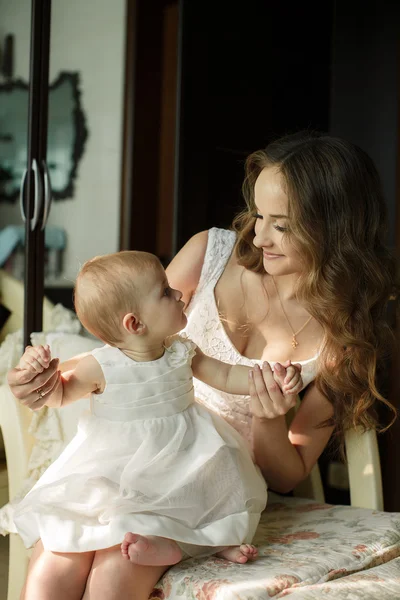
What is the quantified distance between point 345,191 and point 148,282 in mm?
516

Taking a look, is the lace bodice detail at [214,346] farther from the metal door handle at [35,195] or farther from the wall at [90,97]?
the wall at [90,97]

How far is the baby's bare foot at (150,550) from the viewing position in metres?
1.31

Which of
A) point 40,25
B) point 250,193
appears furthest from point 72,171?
point 250,193

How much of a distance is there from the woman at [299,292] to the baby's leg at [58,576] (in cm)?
45

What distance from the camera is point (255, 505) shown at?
5.05ft

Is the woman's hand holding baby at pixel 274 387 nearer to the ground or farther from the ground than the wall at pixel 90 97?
nearer to the ground

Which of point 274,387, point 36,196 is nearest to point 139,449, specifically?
point 274,387

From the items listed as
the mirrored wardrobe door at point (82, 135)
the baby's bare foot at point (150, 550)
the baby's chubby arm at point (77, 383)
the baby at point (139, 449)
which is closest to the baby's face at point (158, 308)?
the baby at point (139, 449)

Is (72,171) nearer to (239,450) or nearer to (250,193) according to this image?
(250,193)

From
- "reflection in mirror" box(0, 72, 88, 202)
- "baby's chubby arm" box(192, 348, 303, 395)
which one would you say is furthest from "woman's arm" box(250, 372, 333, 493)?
"reflection in mirror" box(0, 72, 88, 202)

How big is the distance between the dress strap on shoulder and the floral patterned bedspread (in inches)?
23.1

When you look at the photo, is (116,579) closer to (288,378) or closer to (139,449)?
(139,449)

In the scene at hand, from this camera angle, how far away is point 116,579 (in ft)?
4.33

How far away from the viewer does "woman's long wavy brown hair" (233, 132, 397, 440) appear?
1679 mm
